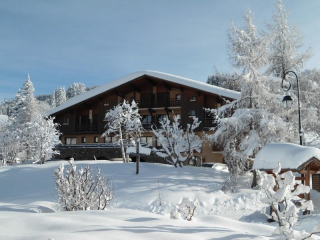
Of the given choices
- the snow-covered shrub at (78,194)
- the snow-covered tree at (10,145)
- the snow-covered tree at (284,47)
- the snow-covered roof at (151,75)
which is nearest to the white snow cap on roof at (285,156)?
the snow-covered shrub at (78,194)

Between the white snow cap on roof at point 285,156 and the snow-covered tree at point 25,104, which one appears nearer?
the white snow cap on roof at point 285,156

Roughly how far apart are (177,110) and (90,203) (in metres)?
27.4

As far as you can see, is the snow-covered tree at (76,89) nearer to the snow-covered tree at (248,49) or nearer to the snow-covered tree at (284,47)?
the snow-covered tree at (284,47)

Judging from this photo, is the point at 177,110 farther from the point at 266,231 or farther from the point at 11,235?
the point at 11,235

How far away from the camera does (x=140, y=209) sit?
50.3ft

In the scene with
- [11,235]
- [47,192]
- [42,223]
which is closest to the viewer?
[11,235]

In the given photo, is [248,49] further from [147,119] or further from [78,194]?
[147,119]

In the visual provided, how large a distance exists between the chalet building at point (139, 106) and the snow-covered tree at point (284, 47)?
22.1ft

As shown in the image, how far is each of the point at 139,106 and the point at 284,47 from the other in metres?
17.8

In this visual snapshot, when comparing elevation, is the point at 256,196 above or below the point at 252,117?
below

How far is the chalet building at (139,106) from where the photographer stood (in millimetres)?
33156

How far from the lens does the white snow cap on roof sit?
11.9 metres

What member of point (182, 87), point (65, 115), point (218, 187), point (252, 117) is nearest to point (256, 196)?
point (218, 187)

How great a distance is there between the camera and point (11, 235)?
464 cm
